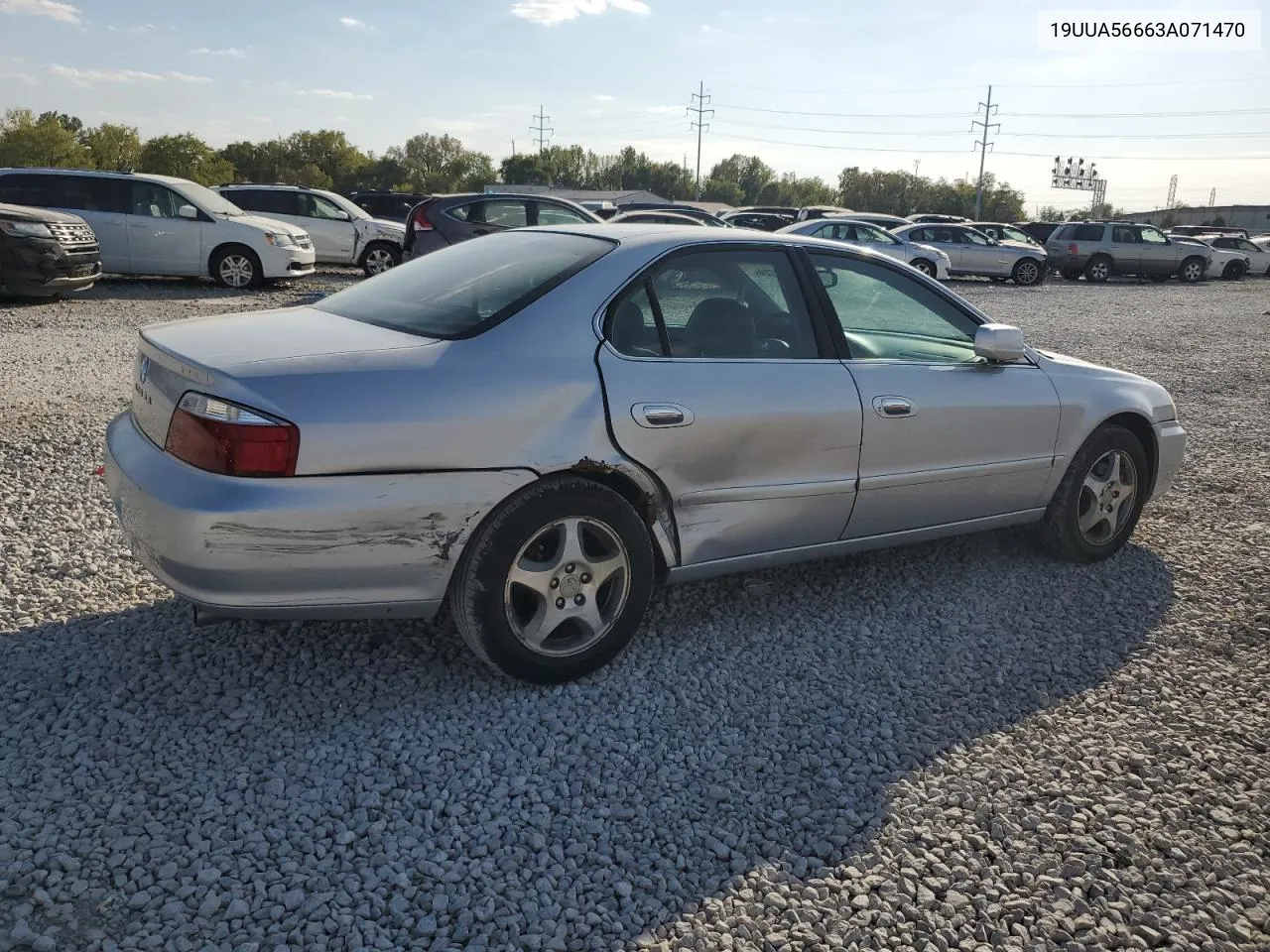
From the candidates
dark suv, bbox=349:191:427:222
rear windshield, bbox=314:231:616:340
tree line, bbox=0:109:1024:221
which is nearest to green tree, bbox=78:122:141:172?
tree line, bbox=0:109:1024:221

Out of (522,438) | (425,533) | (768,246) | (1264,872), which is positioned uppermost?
(768,246)

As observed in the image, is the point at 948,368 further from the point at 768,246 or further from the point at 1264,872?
the point at 1264,872

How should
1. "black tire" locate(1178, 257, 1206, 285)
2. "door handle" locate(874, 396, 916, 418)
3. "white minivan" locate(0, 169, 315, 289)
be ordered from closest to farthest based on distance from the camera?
"door handle" locate(874, 396, 916, 418) → "white minivan" locate(0, 169, 315, 289) → "black tire" locate(1178, 257, 1206, 285)

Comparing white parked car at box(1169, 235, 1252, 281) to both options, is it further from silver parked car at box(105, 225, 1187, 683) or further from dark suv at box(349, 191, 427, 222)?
silver parked car at box(105, 225, 1187, 683)

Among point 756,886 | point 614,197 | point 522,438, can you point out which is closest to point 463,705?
point 522,438

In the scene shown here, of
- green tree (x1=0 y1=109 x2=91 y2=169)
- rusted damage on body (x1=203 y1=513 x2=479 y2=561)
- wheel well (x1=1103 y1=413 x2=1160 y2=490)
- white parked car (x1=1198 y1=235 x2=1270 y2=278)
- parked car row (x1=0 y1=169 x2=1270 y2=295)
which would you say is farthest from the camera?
green tree (x1=0 y1=109 x2=91 y2=169)

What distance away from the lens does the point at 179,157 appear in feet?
235

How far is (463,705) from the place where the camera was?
3.26 m

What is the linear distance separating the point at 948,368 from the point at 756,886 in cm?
244

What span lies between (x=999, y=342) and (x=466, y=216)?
11257 mm

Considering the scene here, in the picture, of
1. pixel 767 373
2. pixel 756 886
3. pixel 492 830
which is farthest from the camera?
pixel 767 373

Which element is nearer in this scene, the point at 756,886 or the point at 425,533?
the point at 756,886

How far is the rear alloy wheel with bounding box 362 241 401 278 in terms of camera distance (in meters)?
17.4

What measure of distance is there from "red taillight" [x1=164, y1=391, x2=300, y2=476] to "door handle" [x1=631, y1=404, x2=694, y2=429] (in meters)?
1.10
